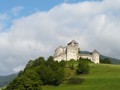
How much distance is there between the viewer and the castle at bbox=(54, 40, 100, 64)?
170000 millimetres

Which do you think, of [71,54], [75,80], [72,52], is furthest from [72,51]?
[75,80]

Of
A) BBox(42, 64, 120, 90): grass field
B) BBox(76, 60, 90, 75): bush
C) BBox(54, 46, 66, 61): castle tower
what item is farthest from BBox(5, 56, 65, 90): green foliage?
BBox(54, 46, 66, 61): castle tower

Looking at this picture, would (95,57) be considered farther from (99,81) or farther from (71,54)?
(99,81)

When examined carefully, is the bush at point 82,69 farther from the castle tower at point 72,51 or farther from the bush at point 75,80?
the castle tower at point 72,51

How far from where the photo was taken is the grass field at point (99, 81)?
106 m

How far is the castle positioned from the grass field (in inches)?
1135

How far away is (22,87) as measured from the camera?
10775 centimetres

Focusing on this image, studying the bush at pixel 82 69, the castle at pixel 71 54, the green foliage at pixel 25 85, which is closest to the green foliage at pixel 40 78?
the green foliage at pixel 25 85

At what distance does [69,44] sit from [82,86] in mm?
66259

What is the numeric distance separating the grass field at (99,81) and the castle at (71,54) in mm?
28836

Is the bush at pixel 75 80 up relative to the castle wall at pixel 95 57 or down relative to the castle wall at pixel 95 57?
down

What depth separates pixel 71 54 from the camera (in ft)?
560

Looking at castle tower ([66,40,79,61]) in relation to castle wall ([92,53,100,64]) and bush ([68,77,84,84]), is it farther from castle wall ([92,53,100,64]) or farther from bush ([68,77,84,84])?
bush ([68,77,84,84])

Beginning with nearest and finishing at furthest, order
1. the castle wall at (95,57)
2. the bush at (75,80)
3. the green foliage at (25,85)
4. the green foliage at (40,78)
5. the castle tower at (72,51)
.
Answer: the green foliage at (25,85) < the green foliage at (40,78) < the bush at (75,80) < the castle tower at (72,51) < the castle wall at (95,57)
